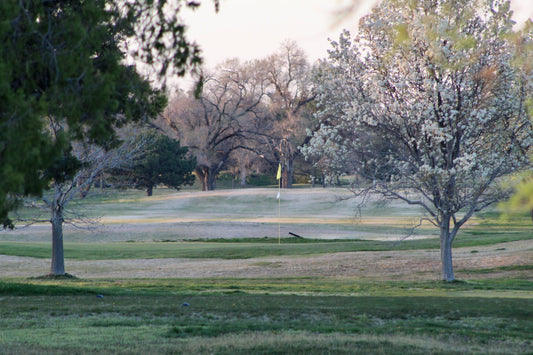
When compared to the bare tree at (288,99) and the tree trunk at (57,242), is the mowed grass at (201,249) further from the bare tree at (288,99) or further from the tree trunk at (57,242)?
the bare tree at (288,99)

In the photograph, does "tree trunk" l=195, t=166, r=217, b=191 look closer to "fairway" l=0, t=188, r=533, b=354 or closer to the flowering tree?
"fairway" l=0, t=188, r=533, b=354

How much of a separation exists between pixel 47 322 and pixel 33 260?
22620 mm

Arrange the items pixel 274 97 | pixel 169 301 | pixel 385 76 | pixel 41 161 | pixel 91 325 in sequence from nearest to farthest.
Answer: pixel 41 161 < pixel 91 325 < pixel 169 301 < pixel 385 76 < pixel 274 97

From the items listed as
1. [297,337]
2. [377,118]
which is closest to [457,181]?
[377,118]

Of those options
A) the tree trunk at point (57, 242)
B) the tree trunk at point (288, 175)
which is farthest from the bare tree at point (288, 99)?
the tree trunk at point (57, 242)

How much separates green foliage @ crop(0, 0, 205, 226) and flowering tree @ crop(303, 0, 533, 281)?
13.5 meters

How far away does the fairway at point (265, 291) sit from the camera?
10789 mm

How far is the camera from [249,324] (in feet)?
41.9

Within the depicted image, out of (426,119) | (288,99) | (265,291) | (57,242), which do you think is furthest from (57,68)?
(288,99)

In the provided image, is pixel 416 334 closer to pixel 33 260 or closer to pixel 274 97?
pixel 33 260

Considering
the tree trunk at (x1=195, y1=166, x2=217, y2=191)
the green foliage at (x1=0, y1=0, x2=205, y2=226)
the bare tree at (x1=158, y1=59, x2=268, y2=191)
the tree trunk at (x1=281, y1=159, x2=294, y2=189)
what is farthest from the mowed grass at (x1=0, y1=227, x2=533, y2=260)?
the tree trunk at (x1=195, y1=166, x2=217, y2=191)

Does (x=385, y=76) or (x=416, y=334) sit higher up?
(x=385, y=76)

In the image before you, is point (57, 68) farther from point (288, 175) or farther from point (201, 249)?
point (288, 175)

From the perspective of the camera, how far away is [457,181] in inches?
926
